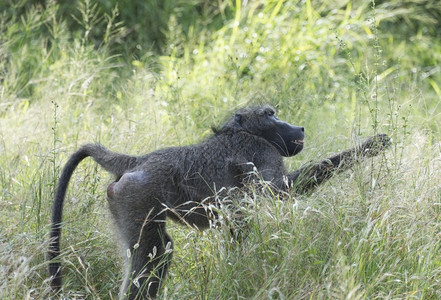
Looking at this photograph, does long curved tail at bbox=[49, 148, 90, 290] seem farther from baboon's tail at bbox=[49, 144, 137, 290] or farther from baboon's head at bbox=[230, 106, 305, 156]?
baboon's head at bbox=[230, 106, 305, 156]

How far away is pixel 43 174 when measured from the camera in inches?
150

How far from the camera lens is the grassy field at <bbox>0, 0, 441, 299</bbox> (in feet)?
9.61

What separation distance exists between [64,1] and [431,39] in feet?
12.6

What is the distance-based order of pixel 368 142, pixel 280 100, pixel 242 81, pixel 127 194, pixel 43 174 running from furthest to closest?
pixel 242 81 < pixel 280 100 < pixel 43 174 < pixel 368 142 < pixel 127 194

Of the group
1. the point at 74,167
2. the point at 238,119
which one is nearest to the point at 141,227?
the point at 74,167

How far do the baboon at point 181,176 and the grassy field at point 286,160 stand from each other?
0.09 m

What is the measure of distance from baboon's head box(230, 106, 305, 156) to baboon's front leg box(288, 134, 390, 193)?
0.30 metres

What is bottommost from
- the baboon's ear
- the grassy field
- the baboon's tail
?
the grassy field

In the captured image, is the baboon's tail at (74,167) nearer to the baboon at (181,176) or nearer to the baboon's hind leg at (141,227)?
the baboon at (181,176)

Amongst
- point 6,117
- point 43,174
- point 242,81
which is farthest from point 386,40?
point 43,174

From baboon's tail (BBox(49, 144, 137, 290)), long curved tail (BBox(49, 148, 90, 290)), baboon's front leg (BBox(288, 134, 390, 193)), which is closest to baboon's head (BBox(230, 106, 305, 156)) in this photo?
baboon's front leg (BBox(288, 134, 390, 193))

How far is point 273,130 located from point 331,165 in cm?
49

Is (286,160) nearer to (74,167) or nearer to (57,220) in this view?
(74,167)

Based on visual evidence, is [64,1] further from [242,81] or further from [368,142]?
[368,142]
